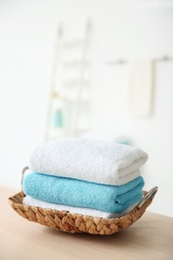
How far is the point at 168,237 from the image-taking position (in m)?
0.67

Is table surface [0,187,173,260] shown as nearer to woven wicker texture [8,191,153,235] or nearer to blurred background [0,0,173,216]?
woven wicker texture [8,191,153,235]

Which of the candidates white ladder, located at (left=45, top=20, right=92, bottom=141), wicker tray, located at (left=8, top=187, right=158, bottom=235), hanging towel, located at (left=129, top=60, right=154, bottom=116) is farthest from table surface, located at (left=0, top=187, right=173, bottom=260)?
white ladder, located at (left=45, top=20, right=92, bottom=141)

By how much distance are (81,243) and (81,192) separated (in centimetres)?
10

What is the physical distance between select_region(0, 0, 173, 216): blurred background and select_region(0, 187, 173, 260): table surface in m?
1.78

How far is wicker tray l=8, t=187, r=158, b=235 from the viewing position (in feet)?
1.99

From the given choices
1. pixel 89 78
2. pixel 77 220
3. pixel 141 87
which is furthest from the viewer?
pixel 89 78

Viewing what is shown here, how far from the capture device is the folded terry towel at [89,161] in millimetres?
643

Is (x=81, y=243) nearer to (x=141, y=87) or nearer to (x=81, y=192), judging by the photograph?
(x=81, y=192)

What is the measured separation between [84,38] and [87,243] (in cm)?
228

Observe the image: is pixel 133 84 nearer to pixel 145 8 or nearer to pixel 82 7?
pixel 145 8

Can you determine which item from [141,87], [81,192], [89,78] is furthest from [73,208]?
[89,78]

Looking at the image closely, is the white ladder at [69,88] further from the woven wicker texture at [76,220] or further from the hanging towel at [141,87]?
the woven wicker texture at [76,220]

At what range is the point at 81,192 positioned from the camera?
2.15 feet

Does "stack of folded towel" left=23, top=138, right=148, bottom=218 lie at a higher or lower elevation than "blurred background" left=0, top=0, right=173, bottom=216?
lower
